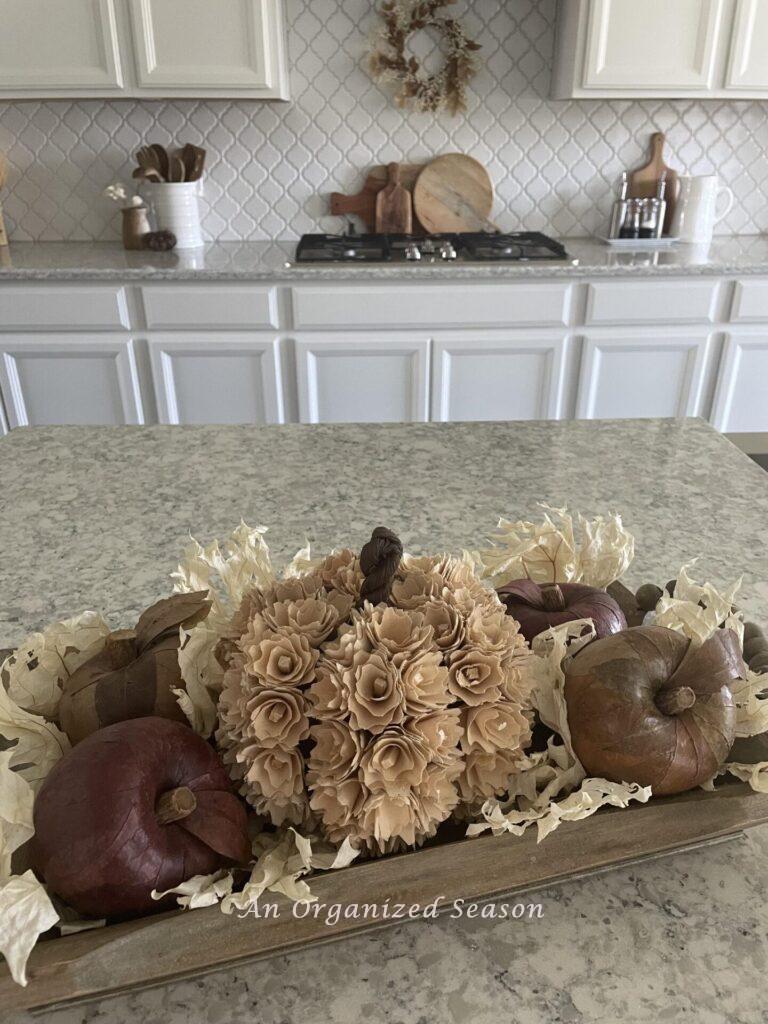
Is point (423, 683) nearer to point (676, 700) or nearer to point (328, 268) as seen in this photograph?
point (676, 700)

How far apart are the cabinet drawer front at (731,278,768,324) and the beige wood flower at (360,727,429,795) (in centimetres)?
237

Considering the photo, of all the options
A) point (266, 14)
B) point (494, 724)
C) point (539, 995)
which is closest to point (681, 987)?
point (539, 995)

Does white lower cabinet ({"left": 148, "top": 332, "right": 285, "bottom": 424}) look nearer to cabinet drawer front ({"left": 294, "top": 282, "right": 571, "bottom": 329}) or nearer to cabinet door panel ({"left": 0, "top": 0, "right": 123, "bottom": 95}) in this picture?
cabinet drawer front ({"left": 294, "top": 282, "right": 571, "bottom": 329})

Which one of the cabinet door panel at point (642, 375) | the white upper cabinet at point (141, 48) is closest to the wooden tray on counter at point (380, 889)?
the cabinet door panel at point (642, 375)

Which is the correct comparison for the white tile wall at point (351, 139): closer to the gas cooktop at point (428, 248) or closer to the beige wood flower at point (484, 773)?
the gas cooktop at point (428, 248)

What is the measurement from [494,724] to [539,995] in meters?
0.16

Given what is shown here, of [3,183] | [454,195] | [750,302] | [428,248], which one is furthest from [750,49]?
[3,183]

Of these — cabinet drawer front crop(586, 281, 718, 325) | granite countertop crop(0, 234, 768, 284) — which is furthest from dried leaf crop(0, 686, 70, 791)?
cabinet drawer front crop(586, 281, 718, 325)

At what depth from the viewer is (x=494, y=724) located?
38cm

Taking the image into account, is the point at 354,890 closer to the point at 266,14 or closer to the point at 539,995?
the point at 539,995

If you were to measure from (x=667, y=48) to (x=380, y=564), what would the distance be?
2480mm

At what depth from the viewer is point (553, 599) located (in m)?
0.50

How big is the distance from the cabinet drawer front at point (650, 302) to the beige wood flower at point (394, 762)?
217cm

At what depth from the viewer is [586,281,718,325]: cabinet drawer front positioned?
7.52 feet
